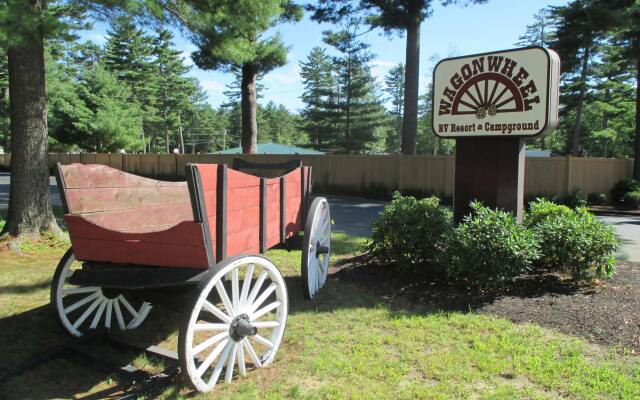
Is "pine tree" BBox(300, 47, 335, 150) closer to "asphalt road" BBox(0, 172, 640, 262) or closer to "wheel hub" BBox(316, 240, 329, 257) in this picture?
"asphalt road" BBox(0, 172, 640, 262)

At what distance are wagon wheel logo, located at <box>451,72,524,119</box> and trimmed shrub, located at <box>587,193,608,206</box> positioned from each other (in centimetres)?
1465

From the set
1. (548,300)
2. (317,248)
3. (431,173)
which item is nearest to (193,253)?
(317,248)

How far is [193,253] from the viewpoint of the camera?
121 inches

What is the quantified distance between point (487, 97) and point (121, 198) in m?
4.08

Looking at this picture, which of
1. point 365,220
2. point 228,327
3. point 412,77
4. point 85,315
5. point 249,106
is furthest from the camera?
point 249,106

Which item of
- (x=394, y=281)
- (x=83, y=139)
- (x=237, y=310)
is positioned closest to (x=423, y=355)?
(x=237, y=310)

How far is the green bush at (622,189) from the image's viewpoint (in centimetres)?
1747

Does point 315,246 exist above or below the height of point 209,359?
above

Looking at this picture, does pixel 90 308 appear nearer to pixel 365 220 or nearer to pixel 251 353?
pixel 251 353

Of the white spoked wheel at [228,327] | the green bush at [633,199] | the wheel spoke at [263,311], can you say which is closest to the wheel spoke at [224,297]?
the white spoked wheel at [228,327]

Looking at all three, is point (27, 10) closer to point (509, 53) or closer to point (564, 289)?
point (509, 53)

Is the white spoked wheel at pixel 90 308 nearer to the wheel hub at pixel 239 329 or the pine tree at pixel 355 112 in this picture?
the wheel hub at pixel 239 329

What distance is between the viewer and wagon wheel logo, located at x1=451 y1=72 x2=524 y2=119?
551 centimetres

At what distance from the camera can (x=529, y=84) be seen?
17.7 ft
